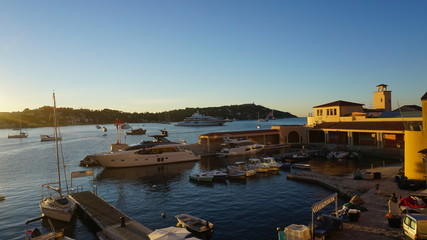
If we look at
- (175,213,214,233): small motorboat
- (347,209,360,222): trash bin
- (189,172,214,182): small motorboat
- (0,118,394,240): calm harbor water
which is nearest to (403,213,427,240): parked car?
(347,209,360,222): trash bin

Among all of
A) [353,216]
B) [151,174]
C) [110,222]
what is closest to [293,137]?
[151,174]

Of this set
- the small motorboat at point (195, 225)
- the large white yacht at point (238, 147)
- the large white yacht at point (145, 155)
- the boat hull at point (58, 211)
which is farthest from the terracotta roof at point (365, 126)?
the boat hull at point (58, 211)

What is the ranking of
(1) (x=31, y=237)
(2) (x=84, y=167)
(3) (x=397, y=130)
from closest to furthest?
(1) (x=31, y=237)
(3) (x=397, y=130)
(2) (x=84, y=167)

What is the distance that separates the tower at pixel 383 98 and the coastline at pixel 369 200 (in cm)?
3776

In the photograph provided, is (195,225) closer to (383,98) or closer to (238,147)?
(238,147)

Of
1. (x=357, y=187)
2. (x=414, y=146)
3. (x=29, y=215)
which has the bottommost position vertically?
(x=29, y=215)

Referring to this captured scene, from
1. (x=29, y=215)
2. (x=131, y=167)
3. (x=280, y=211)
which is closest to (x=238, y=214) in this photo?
(x=280, y=211)

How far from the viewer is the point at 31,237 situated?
16922 millimetres

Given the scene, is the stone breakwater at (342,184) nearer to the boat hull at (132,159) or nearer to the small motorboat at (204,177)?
the small motorboat at (204,177)

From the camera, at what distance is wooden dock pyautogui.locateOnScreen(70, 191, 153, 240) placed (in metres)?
17.3

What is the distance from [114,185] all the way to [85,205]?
1125cm

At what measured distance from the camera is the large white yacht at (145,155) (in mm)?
46188

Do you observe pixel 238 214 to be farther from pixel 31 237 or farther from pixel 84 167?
pixel 84 167

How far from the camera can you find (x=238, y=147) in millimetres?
58094
